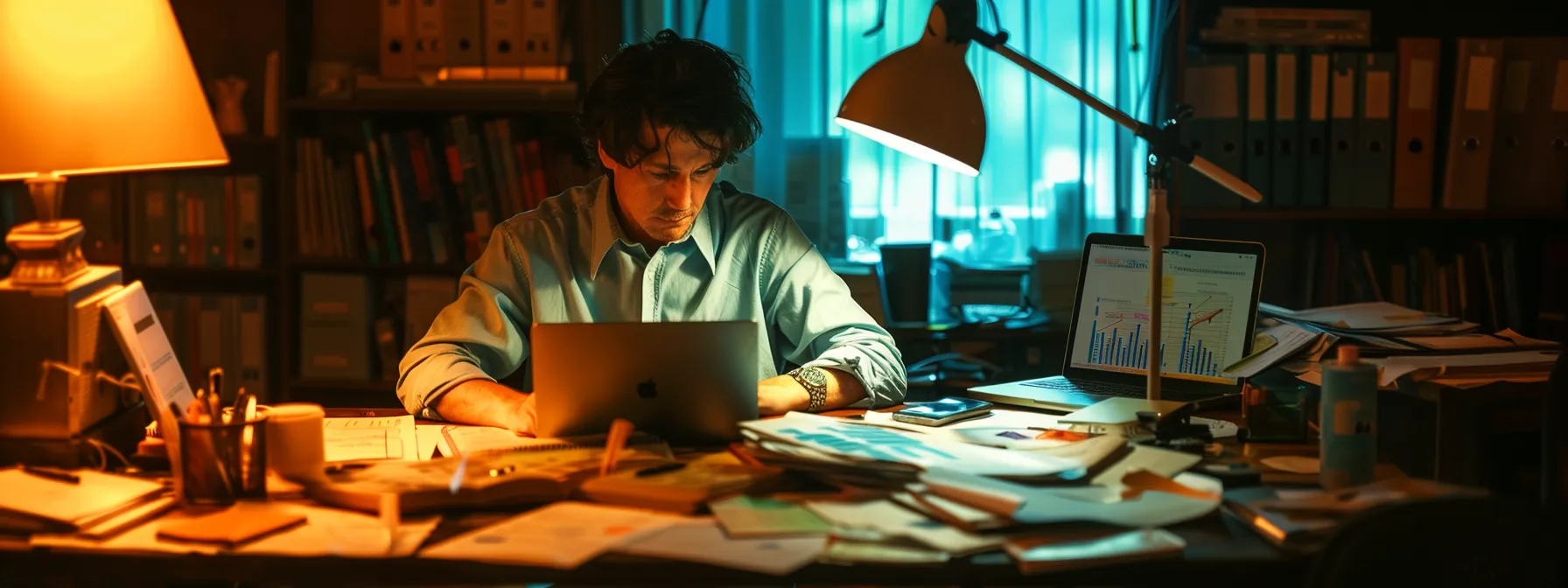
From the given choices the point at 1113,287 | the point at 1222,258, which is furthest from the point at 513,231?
the point at 1222,258

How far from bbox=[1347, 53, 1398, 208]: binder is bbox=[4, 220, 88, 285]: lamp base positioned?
268 cm

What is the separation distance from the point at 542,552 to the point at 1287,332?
1320 millimetres

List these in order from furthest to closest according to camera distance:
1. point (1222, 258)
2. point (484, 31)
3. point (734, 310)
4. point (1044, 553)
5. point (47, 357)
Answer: point (484, 31), point (734, 310), point (1222, 258), point (47, 357), point (1044, 553)

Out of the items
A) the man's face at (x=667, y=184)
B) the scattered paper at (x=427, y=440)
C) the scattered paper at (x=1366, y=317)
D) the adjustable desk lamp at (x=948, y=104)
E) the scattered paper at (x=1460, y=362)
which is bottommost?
the scattered paper at (x=427, y=440)


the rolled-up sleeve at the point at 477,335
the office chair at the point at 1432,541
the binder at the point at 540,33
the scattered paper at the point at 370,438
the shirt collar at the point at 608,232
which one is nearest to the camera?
the office chair at the point at 1432,541

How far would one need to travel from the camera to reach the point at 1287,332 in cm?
193

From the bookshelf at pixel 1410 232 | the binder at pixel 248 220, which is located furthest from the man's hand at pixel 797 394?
the binder at pixel 248 220

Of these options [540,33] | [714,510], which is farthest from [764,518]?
[540,33]

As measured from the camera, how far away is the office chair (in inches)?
33.5

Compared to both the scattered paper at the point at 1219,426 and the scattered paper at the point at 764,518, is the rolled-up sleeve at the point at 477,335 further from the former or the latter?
the scattered paper at the point at 1219,426

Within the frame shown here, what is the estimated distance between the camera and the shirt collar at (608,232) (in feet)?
6.46

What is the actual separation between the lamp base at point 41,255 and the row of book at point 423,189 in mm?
1647

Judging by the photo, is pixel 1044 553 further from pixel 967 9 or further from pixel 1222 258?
pixel 1222 258

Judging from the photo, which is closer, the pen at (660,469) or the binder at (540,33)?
the pen at (660,469)
